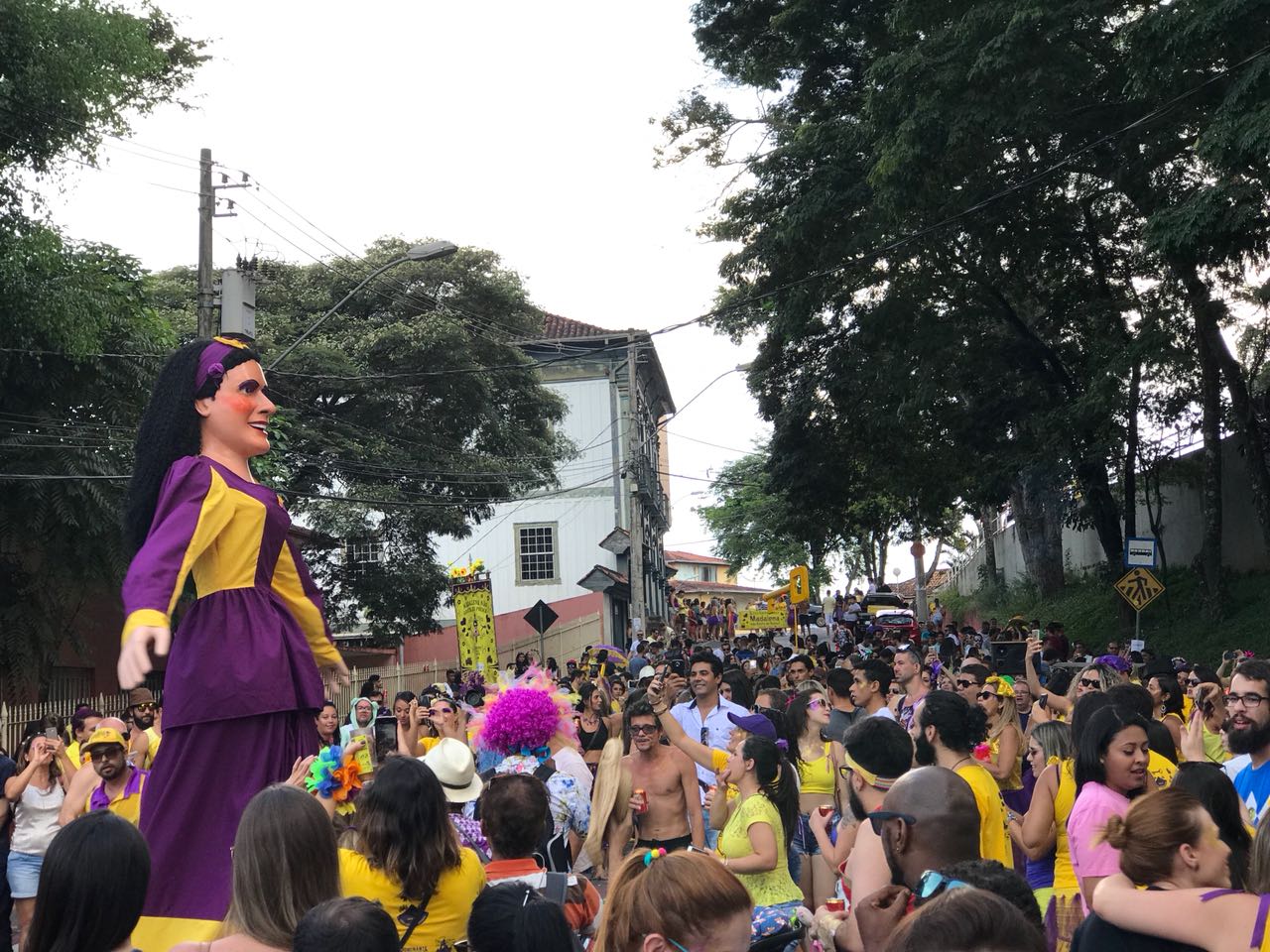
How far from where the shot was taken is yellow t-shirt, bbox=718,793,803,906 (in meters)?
6.71

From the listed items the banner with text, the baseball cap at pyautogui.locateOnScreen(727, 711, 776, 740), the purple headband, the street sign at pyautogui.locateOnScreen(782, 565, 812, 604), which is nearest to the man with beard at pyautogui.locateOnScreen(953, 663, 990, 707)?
the baseball cap at pyautogui.locateOnScreen(727, 711, 776, 740)

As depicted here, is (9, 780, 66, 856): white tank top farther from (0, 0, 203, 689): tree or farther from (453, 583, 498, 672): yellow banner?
(453, 583, 498, 672): yellow banner

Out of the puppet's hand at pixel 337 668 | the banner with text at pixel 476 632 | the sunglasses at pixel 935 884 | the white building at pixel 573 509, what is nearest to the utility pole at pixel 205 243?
the banner with text at pixel 476 632

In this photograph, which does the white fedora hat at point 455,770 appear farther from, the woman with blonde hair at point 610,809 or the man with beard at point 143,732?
the man with beard at point 143,732

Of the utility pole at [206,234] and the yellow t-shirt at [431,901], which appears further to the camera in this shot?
the utility pole at [206,234]

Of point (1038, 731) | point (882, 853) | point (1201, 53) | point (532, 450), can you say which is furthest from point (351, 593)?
point (882, 853)

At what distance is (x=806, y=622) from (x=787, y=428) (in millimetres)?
8828

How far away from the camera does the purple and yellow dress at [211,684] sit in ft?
17.3

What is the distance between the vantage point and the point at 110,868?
359cm

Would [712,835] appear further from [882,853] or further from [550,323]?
[550,323]

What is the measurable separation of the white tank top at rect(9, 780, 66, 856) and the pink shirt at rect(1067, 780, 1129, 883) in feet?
21.1

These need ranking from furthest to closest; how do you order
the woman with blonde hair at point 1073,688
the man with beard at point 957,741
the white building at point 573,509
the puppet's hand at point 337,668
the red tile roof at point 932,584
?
1. the red tile roof at point 932,584
2. the white building at point 573,509
3. the woman with blonde hair at point 1073,688
4. the puppet's hand at point 337,668
5. the man with beard at point 957,741

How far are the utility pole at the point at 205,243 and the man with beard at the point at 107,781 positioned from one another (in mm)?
10458

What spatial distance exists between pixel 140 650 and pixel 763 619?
82.4ft
